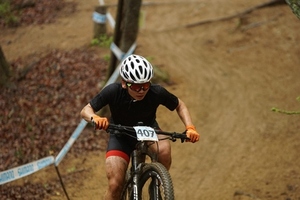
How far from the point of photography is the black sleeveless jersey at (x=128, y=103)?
210 inches

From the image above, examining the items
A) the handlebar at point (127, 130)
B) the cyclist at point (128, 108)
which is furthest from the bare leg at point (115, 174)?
the handlebar at point (127, 130)

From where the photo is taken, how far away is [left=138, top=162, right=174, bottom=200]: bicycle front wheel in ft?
15.5

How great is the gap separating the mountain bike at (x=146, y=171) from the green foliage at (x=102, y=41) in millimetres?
7503

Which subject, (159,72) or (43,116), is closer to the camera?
(43,116)

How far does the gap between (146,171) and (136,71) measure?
1180 millimetres

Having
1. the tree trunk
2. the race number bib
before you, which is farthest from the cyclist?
the tree trunk

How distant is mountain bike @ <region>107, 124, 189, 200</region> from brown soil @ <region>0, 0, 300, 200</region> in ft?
7.33

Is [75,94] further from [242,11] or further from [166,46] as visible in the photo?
[242,11]

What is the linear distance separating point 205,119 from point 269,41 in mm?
4388

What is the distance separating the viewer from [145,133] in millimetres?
4992

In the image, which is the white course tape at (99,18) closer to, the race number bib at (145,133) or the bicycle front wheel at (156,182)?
the bicycle front wheel at (156,182)

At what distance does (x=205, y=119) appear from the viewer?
9.78m

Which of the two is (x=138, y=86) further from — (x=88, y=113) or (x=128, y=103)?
(x=88, y=113)

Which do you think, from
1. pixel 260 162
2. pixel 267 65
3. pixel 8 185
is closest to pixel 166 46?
pixel 267 65
